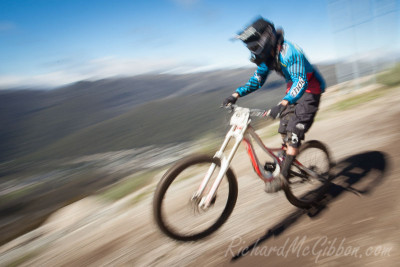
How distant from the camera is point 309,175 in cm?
310

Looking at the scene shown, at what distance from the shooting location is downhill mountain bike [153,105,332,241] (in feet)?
8.20

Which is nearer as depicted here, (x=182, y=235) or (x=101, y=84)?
(x=182, y=235)

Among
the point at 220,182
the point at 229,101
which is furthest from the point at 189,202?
the point at 229,101

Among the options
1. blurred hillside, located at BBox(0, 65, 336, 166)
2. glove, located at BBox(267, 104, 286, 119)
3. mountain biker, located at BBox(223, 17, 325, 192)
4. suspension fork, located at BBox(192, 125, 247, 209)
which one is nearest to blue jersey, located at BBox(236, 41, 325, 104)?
mountain biker, located at BBox(223, 17, 325, 192)

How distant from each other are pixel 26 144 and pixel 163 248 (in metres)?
36.7

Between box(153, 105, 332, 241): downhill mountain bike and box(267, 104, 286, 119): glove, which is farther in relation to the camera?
box(153, 105, 332, 241): downhill mountain bike

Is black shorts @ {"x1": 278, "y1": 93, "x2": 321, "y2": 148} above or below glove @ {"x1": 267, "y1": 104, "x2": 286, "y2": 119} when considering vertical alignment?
below

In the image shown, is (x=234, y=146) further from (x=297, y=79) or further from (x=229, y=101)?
(x=297, y=79)

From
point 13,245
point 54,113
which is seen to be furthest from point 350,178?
point 54,113

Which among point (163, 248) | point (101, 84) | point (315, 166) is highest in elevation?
point (101, 84)

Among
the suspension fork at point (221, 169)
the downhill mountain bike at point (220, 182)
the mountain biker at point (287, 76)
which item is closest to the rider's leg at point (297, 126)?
the mountain biker at point (287, 76)

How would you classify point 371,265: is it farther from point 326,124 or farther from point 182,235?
point 326,124

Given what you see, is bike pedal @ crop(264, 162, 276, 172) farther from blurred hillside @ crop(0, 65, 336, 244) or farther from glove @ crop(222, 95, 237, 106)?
glove @ crop(222, 95, 237, 106)

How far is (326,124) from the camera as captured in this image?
6707mm
